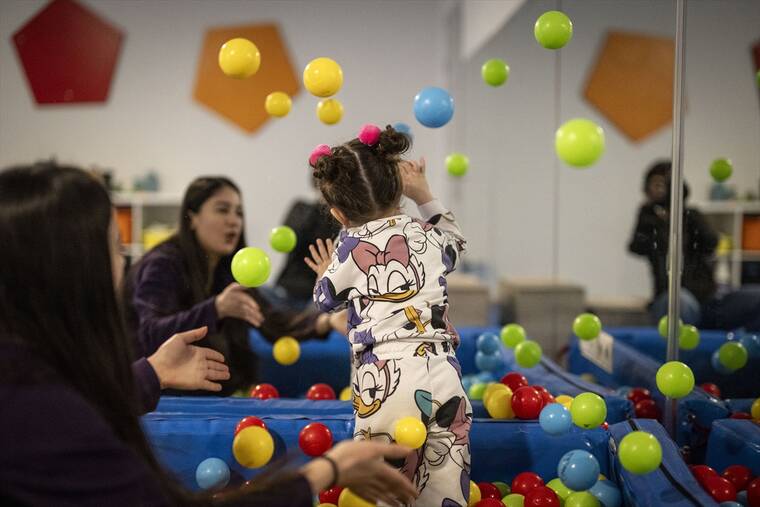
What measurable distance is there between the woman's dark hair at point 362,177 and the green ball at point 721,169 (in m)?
1.35

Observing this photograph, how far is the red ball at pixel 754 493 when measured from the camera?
59.8 inches

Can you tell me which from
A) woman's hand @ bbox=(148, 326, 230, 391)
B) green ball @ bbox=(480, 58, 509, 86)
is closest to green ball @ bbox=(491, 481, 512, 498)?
woman's hand @ bbox=(148, 326, 230, 391)

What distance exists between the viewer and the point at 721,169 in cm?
248

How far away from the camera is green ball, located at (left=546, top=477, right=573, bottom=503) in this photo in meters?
1.69

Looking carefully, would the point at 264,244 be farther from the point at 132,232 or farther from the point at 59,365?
the point at 59,365

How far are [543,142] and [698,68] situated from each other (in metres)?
2.28

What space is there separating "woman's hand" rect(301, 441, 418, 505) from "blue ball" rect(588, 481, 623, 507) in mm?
668

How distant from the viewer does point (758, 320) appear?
2.59m

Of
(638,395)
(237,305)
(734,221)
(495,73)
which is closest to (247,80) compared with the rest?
(734,221)

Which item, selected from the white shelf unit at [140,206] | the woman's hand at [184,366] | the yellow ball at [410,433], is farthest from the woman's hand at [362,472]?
the white shelf unit at [140,206]

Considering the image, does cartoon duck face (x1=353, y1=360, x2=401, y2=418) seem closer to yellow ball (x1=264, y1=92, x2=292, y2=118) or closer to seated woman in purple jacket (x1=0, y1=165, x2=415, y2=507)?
seated woman in purple jacket (x1=0, y1=165, x2=415, y2=507)

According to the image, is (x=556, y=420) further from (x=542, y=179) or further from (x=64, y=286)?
(x=542, y=179)

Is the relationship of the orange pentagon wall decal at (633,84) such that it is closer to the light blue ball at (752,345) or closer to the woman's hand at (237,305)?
the light blue ball at (752,345)

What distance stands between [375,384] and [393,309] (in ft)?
0.51
